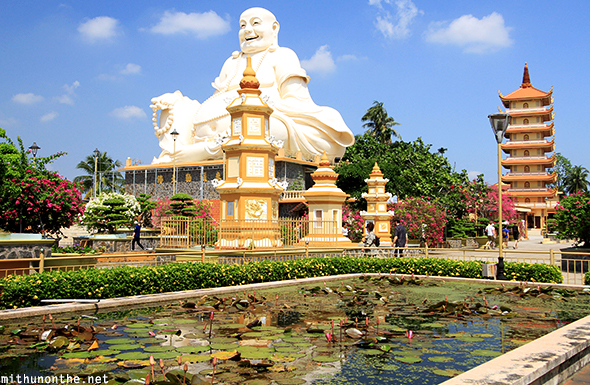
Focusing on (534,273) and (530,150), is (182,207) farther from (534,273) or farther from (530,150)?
(530,150)

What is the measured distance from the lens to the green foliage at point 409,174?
32969mm

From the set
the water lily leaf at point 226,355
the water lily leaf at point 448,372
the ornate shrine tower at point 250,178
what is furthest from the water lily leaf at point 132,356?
the ornate shrine tower at point 250,178

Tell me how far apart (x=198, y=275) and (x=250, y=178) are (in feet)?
21.1

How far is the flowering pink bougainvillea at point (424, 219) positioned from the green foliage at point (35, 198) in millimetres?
16791

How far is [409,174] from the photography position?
1302 inches

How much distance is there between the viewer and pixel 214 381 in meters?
4.55

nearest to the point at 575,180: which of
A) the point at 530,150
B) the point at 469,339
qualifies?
the point at 530,150

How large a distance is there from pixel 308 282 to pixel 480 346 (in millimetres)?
6716

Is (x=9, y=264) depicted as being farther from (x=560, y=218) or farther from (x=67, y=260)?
(x=560, y=218)

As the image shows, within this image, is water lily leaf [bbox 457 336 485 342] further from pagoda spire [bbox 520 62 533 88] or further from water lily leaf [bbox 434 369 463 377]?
pagoda spire [bbox 520 62 533 88]

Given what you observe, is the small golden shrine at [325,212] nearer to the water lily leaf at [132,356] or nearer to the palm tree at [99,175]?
the water lily leaf at [132,356]

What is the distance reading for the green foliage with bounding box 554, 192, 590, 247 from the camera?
1530 centimetres

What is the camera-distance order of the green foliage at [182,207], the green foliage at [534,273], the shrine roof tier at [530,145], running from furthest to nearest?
the shrine roof tier at [530,145], the green foliage at [182,207], the green foliage at [534,273]

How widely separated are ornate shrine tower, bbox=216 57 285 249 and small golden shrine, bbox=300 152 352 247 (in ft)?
6.23
